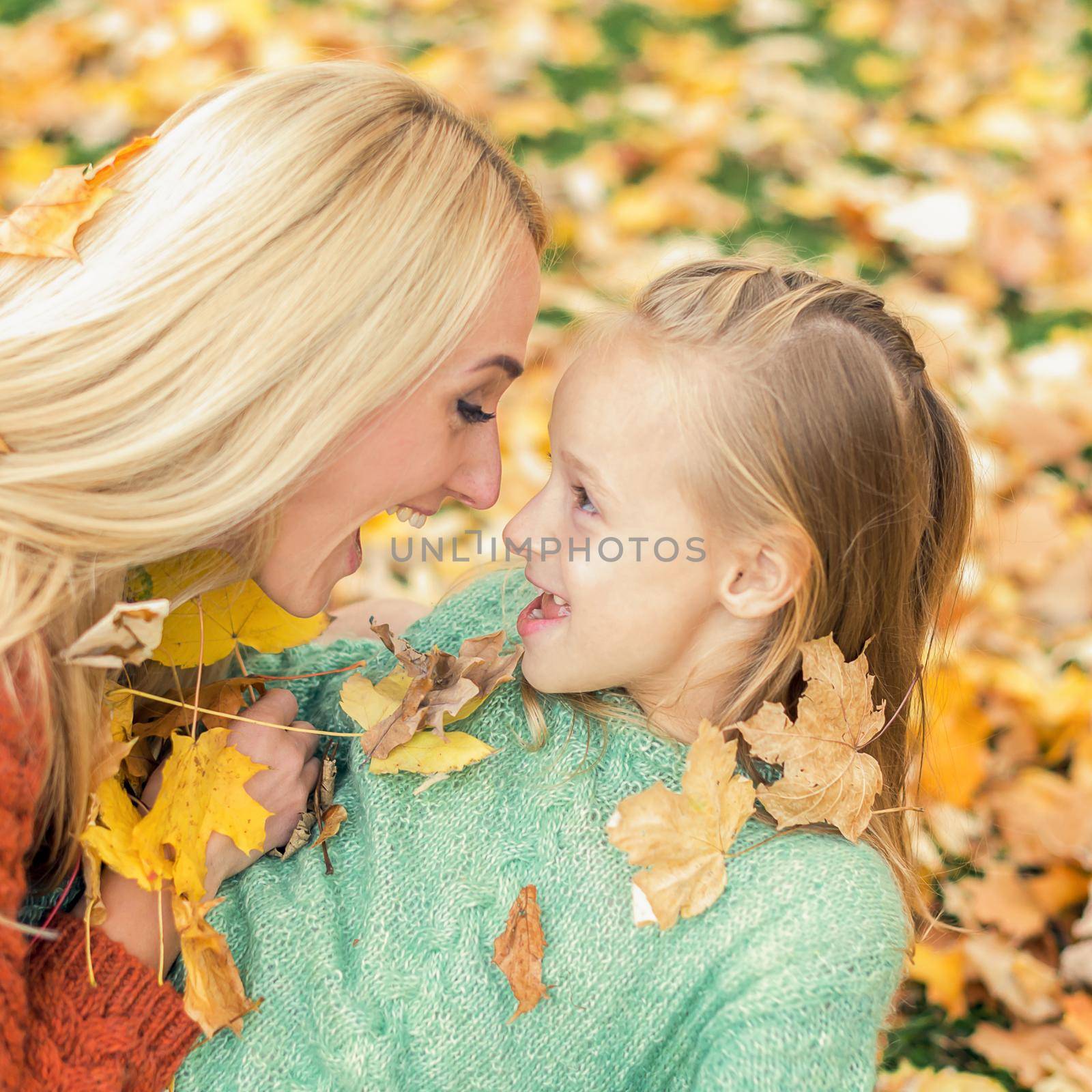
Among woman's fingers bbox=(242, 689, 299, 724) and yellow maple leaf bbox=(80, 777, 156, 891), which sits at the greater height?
yellow maple leaf bbox=(80, 777, 156, 891)

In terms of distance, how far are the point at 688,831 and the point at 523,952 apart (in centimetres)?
25

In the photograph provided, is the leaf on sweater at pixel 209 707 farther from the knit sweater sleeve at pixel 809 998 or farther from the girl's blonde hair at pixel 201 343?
the knit sweater sleeve at pixel 809 998

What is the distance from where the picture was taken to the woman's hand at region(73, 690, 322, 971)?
4.67 ft

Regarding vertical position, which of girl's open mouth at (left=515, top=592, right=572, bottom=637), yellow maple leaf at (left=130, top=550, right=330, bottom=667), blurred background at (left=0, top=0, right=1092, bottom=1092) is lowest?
blurred background at (left=0, top=0, right=1092, bottom=1092)

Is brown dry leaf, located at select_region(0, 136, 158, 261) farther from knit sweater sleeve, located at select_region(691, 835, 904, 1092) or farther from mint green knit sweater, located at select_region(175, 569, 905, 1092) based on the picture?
knit sweater sleeve, located at select_region(691, 835, 904, 1092)

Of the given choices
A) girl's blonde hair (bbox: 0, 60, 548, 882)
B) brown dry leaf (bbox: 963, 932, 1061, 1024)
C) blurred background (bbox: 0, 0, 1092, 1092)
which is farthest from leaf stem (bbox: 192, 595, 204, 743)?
brown dry leaf (bbox: 963, 932, 1061, 1024)

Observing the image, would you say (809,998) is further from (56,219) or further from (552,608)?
(56,219)

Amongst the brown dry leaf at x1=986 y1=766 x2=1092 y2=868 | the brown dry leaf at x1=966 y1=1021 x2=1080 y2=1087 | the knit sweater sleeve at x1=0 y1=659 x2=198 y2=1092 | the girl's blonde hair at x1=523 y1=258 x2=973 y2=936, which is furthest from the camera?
the brown dry leaf at x1=986 y1=766 x2=1092 y2=868

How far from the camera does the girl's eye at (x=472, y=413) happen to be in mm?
1572

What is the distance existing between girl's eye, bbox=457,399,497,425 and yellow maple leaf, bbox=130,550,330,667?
0.36 m

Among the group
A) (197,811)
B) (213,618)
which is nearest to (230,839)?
(197,811)

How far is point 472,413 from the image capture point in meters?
1.59

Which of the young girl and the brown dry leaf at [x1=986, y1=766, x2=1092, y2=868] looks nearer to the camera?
the young girl

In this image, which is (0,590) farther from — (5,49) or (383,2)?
(383,2)
